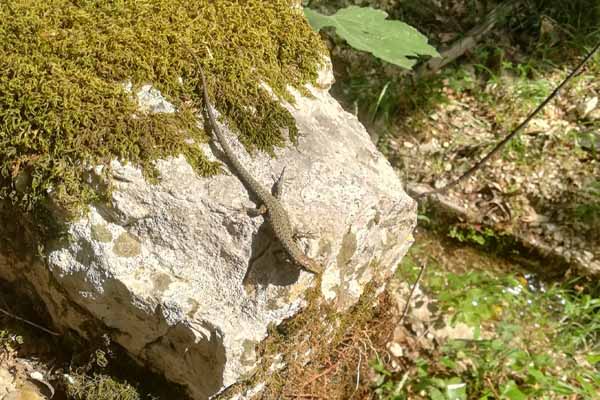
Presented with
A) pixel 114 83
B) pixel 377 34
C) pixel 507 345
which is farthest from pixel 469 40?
pixel 114 83

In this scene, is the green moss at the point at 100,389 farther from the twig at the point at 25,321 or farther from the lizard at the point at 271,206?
the lizard at the point at 271,206

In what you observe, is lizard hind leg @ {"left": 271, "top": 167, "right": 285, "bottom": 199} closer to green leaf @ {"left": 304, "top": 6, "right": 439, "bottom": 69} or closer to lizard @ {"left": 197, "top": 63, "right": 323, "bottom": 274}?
lizard @ {"left": 197, "top": 63, "right": 323, "bottom": 274}

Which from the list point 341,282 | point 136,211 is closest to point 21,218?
point 136,211

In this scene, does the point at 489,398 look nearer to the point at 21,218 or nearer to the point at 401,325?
the point at 401,325

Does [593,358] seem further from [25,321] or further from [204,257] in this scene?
[25,321]

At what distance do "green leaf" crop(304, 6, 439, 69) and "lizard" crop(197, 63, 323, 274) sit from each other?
97cm

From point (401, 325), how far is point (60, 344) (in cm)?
221

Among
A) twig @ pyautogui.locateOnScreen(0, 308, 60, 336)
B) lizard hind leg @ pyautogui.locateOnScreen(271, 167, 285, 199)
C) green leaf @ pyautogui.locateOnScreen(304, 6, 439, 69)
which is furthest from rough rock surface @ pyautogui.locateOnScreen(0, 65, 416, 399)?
green leaf @ pyautogui.locateOnScreen(304, 6, 439, 69)

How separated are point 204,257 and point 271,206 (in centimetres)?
40

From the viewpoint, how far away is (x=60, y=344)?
9.91ft

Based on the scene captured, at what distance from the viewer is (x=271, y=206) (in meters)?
2.42

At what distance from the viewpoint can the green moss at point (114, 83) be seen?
2.45 m

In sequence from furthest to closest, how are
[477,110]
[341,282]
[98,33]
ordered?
[477,110] → [341,282] → [98,33]

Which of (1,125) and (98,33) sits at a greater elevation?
(98,33)
